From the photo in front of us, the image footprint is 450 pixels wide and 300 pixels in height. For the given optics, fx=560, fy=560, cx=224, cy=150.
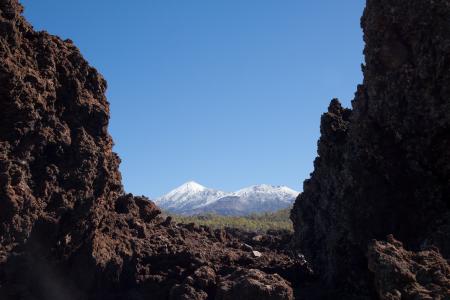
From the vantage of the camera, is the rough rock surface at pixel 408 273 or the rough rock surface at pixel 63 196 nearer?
the rough rock surface at pixel 408 273

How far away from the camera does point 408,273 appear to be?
30.5 ft

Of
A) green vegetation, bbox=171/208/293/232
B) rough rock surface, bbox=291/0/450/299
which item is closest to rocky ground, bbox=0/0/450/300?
rough rock surface, bbox=291/0/450/299

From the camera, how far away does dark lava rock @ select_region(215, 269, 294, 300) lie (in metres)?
11.7

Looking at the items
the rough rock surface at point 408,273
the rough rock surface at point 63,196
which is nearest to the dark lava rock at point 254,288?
the rough rock surface at point 63,196

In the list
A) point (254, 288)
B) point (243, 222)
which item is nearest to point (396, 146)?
point (254, 288)

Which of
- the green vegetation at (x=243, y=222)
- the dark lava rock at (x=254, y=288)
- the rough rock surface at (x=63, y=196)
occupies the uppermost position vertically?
the green vegetation at (x=243, y=222)

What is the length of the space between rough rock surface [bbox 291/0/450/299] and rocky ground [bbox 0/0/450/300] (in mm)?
28

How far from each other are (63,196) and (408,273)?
24.6ft

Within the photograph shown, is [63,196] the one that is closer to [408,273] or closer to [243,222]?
[408,273]

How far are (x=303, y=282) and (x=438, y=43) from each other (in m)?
7.54

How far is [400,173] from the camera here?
42.6ft

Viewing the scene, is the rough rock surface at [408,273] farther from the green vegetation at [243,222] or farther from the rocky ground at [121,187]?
the green vegetation at [243,222]

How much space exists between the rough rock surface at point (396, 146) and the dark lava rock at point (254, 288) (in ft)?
6.68

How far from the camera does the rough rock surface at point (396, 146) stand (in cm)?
1190
